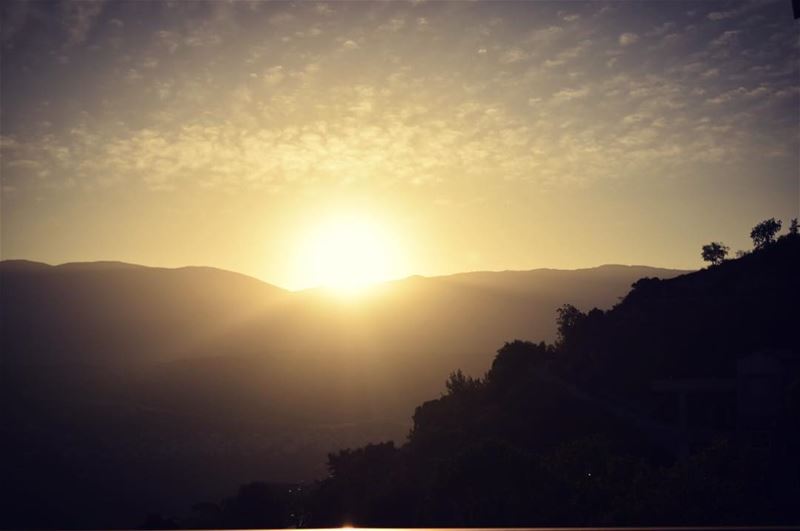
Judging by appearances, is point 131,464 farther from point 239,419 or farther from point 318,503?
point 318,503

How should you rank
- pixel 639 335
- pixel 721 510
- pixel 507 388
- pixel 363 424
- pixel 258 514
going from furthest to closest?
pixel 363 424, pixel 639 335, pixel 507 388, pixel 258 514, pixel 721 510

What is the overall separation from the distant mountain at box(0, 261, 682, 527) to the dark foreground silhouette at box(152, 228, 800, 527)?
128ft

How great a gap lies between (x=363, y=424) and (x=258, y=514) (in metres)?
66.6

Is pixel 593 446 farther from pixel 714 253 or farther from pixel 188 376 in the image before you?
pixel 188 376

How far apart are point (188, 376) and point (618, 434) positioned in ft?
322

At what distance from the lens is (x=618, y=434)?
41.1 m

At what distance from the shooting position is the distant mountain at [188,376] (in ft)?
279

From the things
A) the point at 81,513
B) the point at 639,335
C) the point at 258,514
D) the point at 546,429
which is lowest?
the point at 81,513

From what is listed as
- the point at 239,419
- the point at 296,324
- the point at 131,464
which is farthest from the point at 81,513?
the point at 296,324

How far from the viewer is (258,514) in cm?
3984

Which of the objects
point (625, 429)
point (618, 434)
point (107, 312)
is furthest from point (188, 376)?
point (618, 434)

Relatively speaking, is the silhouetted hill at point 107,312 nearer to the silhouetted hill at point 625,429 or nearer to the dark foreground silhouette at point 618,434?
the dark foreground silhouette at point 618,434

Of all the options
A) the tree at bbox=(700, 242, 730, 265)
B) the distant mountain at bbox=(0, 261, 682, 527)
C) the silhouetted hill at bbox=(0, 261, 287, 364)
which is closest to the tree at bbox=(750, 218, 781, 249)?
the tree at bbox=(700, 242, 730, 265)

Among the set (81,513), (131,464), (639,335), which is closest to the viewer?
(639,335)
